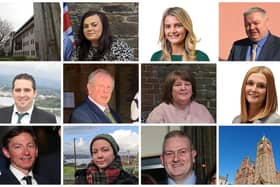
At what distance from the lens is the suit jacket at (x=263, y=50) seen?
15.6 feet

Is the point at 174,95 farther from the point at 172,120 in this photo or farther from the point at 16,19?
the point at 16,19

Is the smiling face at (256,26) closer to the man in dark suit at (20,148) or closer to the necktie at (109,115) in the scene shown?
the necktie at (109,115)

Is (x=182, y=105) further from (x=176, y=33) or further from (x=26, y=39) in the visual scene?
(x=26, y=39)

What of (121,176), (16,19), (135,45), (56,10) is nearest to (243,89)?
(135,45)

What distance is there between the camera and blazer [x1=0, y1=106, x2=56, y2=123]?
4777 mm

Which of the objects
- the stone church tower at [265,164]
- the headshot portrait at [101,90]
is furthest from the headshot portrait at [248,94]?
the headshot portrait at [101,90]

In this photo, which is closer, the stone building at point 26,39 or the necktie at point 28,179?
the stone building at point 26,39

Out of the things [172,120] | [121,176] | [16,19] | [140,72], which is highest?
[16,19]

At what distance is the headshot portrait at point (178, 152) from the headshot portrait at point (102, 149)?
10cm

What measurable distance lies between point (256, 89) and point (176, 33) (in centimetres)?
86

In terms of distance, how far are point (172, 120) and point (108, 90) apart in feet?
2.05

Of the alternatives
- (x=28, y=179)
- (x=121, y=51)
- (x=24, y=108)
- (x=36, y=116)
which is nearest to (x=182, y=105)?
(x=121, y=51)

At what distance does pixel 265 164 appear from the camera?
481 centimetres

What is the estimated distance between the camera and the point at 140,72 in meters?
4.75
